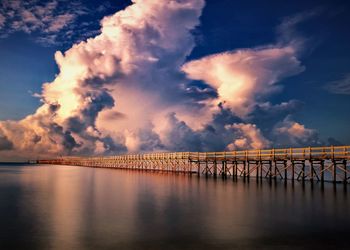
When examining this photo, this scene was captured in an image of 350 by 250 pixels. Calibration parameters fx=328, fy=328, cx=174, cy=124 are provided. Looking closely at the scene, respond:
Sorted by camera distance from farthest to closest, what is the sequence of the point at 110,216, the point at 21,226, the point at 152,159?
the point at 152,159 → the point at 110,216 → the point at 21,226

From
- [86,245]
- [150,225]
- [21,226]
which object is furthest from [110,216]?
[86,245]

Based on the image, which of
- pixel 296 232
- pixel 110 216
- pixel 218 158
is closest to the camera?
pixel 296 232

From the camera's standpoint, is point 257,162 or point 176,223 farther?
point 257,162

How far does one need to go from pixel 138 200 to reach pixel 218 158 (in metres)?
27.0

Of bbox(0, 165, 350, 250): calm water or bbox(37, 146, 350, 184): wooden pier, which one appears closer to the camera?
bbox(0, 165, 350, 250): calm water

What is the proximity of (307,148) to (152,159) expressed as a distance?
37.6 m

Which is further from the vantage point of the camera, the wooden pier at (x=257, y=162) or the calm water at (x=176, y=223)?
the wooden pier at (x=257, y=162)

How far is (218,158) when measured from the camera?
4788 cm

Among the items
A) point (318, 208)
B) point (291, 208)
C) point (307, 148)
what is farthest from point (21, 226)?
point (307, 148)

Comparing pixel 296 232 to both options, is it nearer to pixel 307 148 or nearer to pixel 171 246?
pixel 171 246

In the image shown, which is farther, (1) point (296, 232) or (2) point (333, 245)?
(1) point (296, 232)

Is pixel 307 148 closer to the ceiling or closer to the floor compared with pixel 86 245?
closer to the ceiling

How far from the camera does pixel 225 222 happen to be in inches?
580

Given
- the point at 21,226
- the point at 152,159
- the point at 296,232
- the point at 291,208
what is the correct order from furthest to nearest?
1. the point at 152,159
2. the point at 291,208
3. the point at 21,226
4. the point at 296,232
